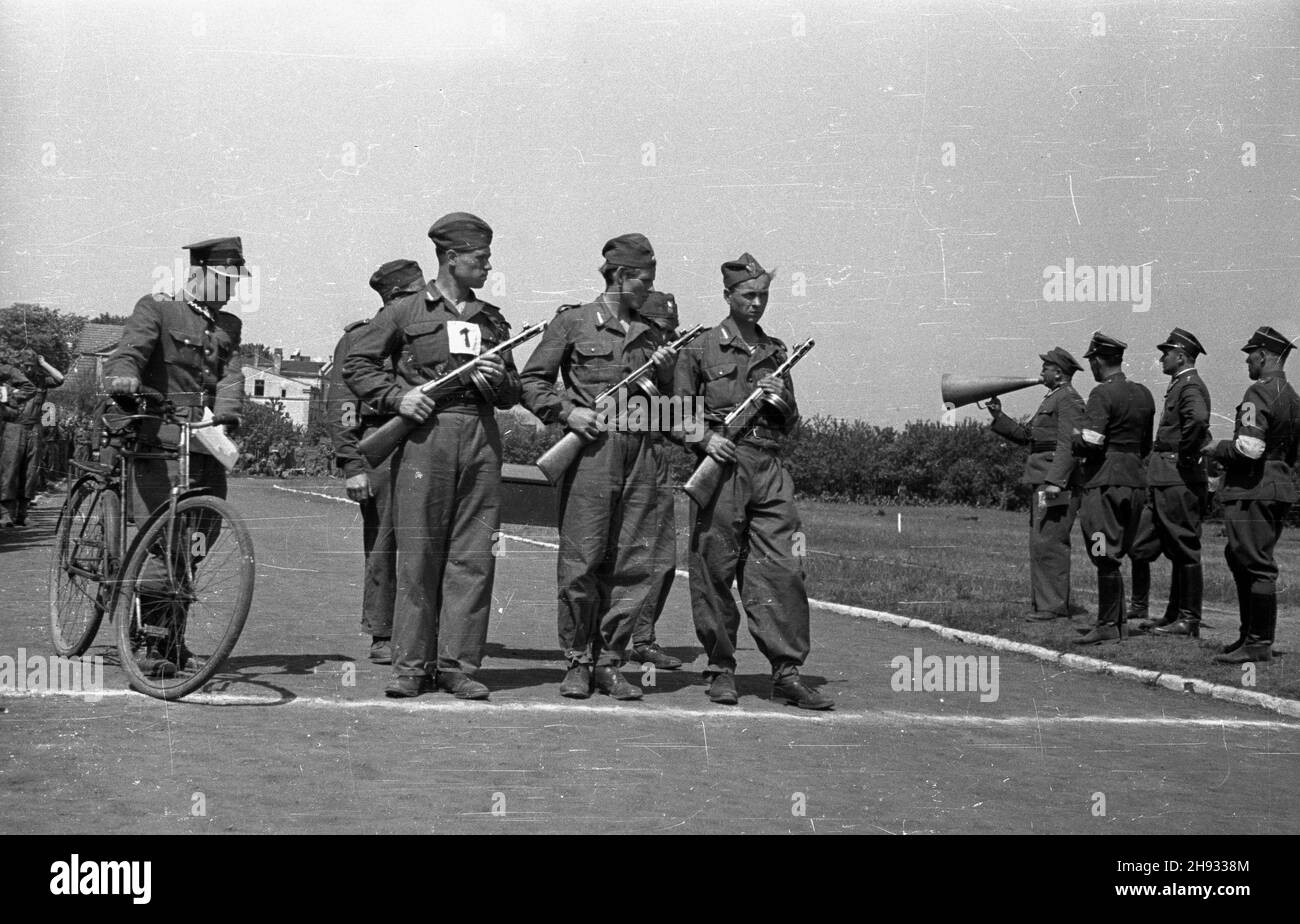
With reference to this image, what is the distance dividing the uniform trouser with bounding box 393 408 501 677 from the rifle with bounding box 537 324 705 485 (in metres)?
0.35

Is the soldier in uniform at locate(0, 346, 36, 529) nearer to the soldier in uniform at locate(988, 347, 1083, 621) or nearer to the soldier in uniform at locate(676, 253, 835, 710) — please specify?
the soldier in uniform at locate(988, 347, 1083, 621)

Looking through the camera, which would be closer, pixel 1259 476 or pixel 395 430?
pixel 395 430

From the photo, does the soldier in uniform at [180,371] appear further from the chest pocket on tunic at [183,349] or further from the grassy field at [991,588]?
the grassy field at [991,588]

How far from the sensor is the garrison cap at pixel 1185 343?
483 inches

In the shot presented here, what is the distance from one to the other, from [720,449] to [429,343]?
1.69 meters

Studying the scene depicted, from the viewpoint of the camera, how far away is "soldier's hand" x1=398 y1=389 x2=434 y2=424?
818 centimetres

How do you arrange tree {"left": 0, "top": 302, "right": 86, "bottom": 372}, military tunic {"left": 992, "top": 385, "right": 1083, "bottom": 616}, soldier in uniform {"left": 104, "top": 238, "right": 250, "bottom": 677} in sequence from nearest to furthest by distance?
1. soldier in uniform {"left": 104, "top": 238, "right": 250, "bottom": 677}
2. military tunic {"left": 992, "top": 385, "right": 1083, "bottom": 616}
3. tree {"left": 0, "top": 302, "right": 86, "bottom": 372}

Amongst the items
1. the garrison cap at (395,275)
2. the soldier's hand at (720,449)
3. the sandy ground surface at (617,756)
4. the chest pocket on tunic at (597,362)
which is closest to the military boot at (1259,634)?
the sandy ground surface at (617,756)

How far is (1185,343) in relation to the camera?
40.2 ft

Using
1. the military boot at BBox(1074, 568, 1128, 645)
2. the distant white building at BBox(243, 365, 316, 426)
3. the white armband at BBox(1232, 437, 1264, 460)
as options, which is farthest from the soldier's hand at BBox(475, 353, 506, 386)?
the military boot at BBox(1074, 568, 1128, 645)

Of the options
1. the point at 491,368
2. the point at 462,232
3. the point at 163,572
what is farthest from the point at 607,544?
the point at 163,572

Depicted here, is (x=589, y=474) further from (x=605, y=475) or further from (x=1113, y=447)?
(x=1113, y=447)

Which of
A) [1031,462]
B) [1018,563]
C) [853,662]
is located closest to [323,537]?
[1018,563]
